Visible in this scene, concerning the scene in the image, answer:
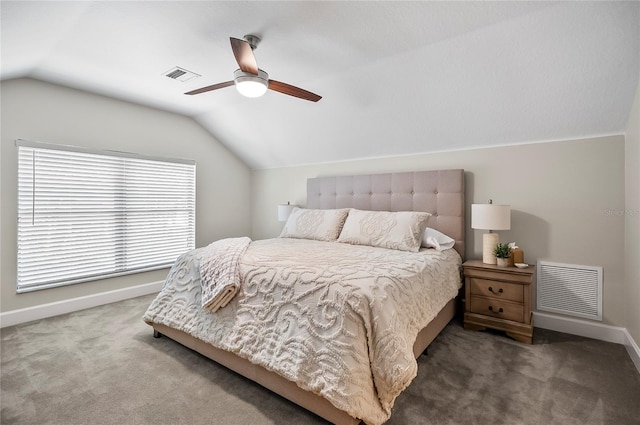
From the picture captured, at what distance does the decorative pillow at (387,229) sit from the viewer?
282 centimetres

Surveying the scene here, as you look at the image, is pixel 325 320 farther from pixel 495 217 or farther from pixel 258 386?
pixel 495 217

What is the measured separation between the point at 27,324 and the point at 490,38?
15.3 feet

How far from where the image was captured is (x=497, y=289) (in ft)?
8.45

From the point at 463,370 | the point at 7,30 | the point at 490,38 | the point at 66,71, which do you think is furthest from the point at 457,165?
the point at 66,71

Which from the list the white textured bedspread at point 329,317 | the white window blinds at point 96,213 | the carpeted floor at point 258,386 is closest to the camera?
the white textured bedspread at point 329,317

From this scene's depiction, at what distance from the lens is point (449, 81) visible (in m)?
2.61

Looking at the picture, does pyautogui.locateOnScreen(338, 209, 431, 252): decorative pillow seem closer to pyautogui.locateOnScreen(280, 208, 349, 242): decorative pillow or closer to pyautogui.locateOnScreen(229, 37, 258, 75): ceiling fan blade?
pyautogui.locateOnScreen(280, 208, 349, 242): decorative pillow

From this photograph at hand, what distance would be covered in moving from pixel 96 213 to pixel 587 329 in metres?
5.02

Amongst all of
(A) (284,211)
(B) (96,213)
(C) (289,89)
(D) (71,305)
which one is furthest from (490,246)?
(D) (71,305)

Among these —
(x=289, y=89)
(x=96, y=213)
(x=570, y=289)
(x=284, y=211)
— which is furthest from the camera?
(x=284, y=211)

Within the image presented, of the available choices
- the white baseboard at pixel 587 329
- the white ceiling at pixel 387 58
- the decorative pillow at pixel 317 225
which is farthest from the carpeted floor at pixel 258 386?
the white ceiling at pixel 387 58

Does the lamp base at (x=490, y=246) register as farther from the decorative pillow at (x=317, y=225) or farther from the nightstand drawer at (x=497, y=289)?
the decorative pillow at (x=317, y=225)

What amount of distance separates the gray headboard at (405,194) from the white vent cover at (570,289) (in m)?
0.75

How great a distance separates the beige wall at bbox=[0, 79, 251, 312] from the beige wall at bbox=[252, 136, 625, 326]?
314cm
